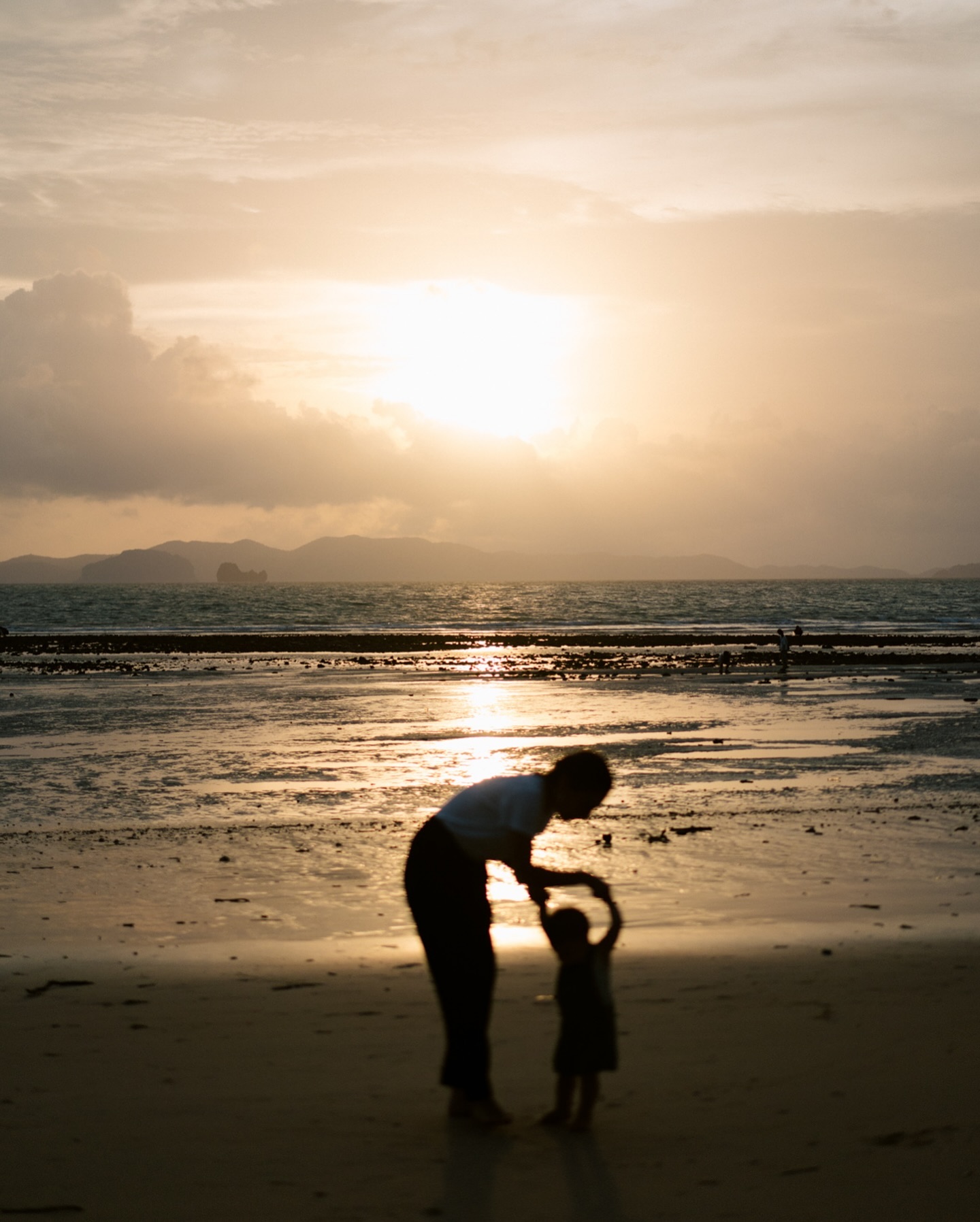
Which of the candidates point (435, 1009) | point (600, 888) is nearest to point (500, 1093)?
point (435, 1009)

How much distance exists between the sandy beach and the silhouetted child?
28 centimetres

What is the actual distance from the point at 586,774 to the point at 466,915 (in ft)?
3.06

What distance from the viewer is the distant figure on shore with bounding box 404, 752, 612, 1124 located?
18.0 feet

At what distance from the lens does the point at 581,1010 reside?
546cm

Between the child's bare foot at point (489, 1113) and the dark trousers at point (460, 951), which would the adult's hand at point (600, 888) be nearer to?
the dark trousers at point (460, 951)

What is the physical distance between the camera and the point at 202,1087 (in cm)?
602

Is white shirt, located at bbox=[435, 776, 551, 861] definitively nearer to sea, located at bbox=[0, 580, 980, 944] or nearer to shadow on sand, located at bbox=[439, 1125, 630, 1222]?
shadow on sand, located at bbox=[439, 1125, 630, 1222]

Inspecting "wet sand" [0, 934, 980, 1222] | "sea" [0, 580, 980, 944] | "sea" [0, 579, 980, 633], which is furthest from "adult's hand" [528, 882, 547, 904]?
"sea" [0, 579, 980, 633]

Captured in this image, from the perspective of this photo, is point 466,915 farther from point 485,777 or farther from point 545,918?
point 485,777

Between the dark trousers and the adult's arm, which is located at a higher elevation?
the adult's arm

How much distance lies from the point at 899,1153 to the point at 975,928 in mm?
3825

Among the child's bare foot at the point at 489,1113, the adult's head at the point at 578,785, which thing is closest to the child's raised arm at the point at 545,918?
the adult's head at the point at 578,785

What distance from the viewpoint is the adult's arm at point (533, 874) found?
531cm

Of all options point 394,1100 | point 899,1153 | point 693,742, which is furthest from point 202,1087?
point 693,742
